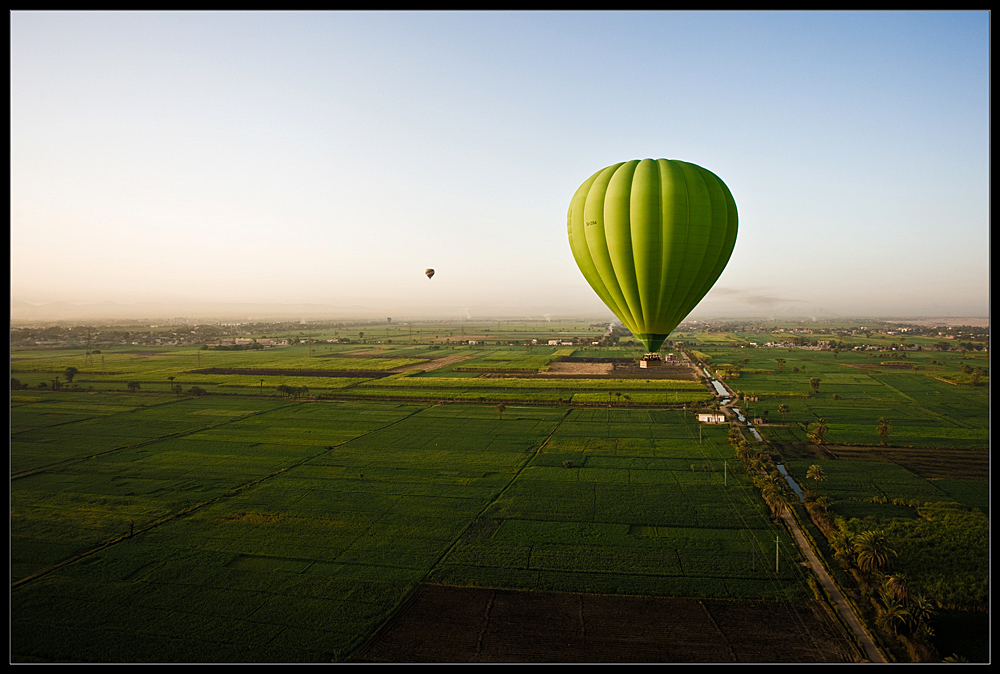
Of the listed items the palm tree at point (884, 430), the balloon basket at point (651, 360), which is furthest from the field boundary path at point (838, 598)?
the palm tree at point (884, 430)

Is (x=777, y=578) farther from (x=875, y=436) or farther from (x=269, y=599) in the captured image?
(x=875, y=436)

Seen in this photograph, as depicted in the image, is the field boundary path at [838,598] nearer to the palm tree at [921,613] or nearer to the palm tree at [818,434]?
the palm tree at [921,613]

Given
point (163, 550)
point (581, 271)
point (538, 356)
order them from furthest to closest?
point (538, 356) < point (163, 550) < point (581, 271)

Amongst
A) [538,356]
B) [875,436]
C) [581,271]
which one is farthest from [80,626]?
[538,356]

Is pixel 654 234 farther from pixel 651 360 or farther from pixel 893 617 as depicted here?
pixel 893 617

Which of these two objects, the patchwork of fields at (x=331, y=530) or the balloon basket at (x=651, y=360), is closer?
the patchwork of fields at (x=331, y=530)

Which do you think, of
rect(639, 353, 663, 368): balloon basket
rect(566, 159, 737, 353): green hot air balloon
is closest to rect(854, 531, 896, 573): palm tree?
rect(639, 353, 663, 368): balloon basket

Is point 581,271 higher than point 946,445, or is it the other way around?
point 581,271

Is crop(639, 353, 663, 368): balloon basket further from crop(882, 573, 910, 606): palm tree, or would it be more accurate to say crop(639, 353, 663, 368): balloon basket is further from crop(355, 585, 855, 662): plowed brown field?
crop(882, 573, 910, 606): palm tree
